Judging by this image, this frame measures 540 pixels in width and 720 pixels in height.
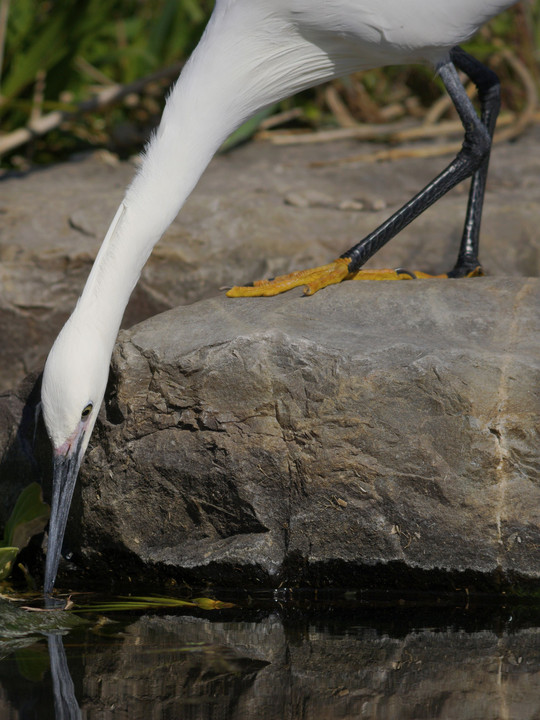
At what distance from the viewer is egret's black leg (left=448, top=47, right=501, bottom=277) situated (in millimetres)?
3941

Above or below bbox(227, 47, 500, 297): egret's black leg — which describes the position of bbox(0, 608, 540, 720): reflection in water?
below

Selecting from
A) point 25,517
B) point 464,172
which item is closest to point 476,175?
point 464,172

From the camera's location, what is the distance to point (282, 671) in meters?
2.34

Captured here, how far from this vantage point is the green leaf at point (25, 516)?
3109mm

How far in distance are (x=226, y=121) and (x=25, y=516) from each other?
1630mm

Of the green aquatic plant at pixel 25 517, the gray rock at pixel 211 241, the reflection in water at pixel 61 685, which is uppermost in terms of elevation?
the gray rock at pixel 211 241

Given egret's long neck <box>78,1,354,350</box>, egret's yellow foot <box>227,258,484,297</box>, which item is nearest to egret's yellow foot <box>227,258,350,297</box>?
egret's yellow foot <box>227,258,484,297</box>

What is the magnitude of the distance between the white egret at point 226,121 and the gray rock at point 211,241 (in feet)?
3.02

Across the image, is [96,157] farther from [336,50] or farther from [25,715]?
[25,715]

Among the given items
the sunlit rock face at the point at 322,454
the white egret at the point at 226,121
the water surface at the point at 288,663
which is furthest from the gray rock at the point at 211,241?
the water surface at the point at 288,663

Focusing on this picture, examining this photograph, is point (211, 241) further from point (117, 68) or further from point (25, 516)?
point (117, 68)

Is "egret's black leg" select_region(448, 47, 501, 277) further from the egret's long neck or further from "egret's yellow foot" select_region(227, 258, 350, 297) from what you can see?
the egret's long neck

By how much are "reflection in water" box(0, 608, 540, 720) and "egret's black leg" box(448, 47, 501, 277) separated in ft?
5.73

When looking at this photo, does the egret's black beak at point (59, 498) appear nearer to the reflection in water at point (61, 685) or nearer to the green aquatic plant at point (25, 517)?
the green aquatic plant at point (25, 517)
